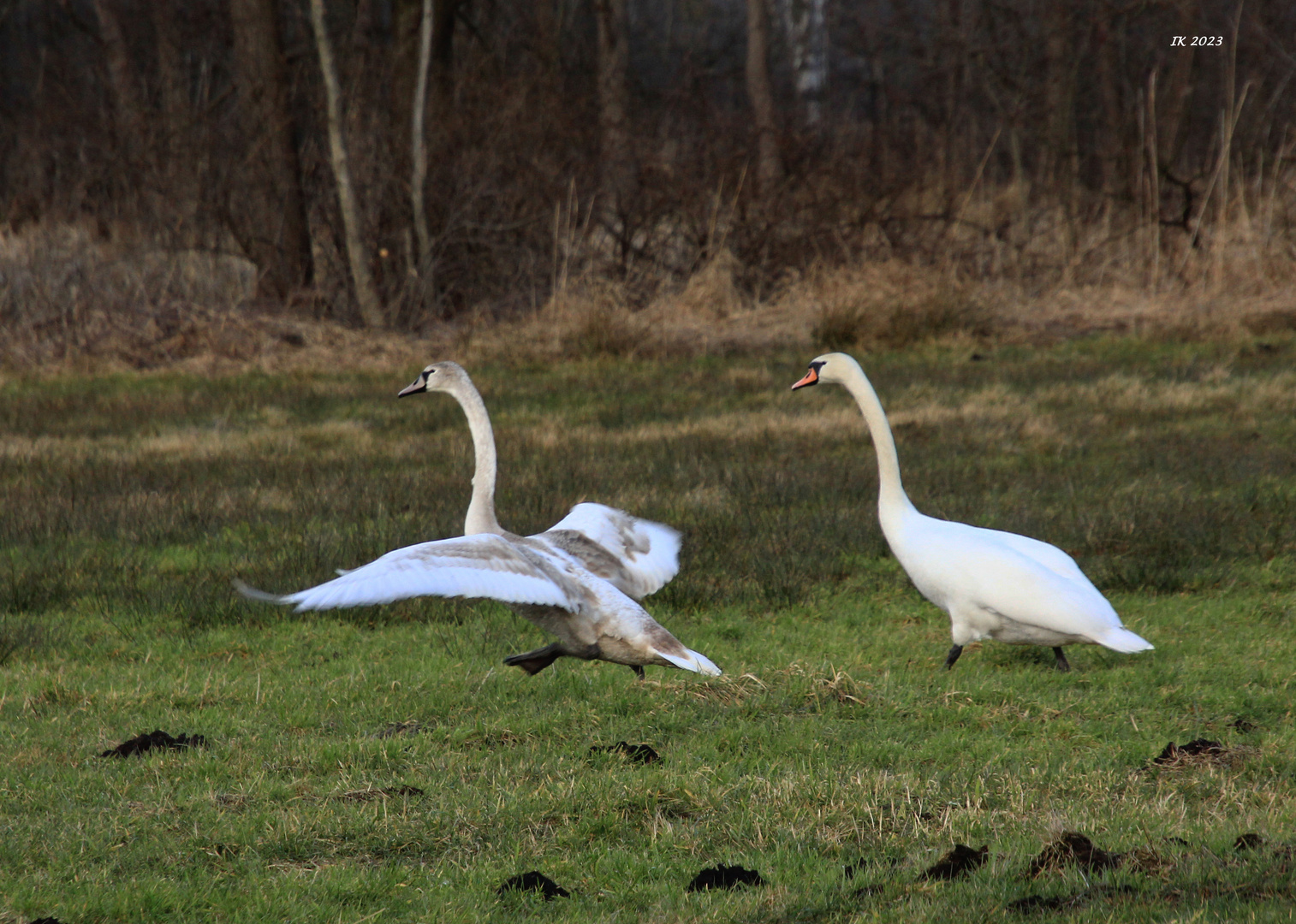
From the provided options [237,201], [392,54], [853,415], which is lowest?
[853,415]

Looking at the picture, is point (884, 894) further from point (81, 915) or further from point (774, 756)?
point (81, 915)

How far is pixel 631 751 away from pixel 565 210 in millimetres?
13925

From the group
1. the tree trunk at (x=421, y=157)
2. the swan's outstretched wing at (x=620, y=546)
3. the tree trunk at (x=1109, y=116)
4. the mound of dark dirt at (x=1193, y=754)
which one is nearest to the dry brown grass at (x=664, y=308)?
the tree trunk at (x=421, y=157)

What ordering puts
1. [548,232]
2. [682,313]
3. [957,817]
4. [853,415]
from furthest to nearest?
[548,232] → [682,313] → [853,415] → [957,817]

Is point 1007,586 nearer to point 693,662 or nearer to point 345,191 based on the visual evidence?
point 693,662

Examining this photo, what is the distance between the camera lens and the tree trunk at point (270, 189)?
55.2ft

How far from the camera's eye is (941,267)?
1730 centimetres

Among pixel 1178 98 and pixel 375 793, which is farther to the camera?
pixel 1178 98

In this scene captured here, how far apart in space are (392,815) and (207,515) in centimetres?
478

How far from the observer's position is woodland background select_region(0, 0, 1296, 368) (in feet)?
51.0

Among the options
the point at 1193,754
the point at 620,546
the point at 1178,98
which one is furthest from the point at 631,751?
the point at 1178,98

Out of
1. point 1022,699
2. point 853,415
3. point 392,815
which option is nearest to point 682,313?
point 853,415

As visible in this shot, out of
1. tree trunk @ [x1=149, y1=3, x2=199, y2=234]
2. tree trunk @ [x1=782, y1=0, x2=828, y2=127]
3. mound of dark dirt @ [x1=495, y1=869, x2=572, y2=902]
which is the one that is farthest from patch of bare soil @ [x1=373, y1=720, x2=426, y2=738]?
tree trunk @ [x1=782, y1=0, x2=828, y2=127]

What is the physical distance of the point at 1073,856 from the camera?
11.5 ft
